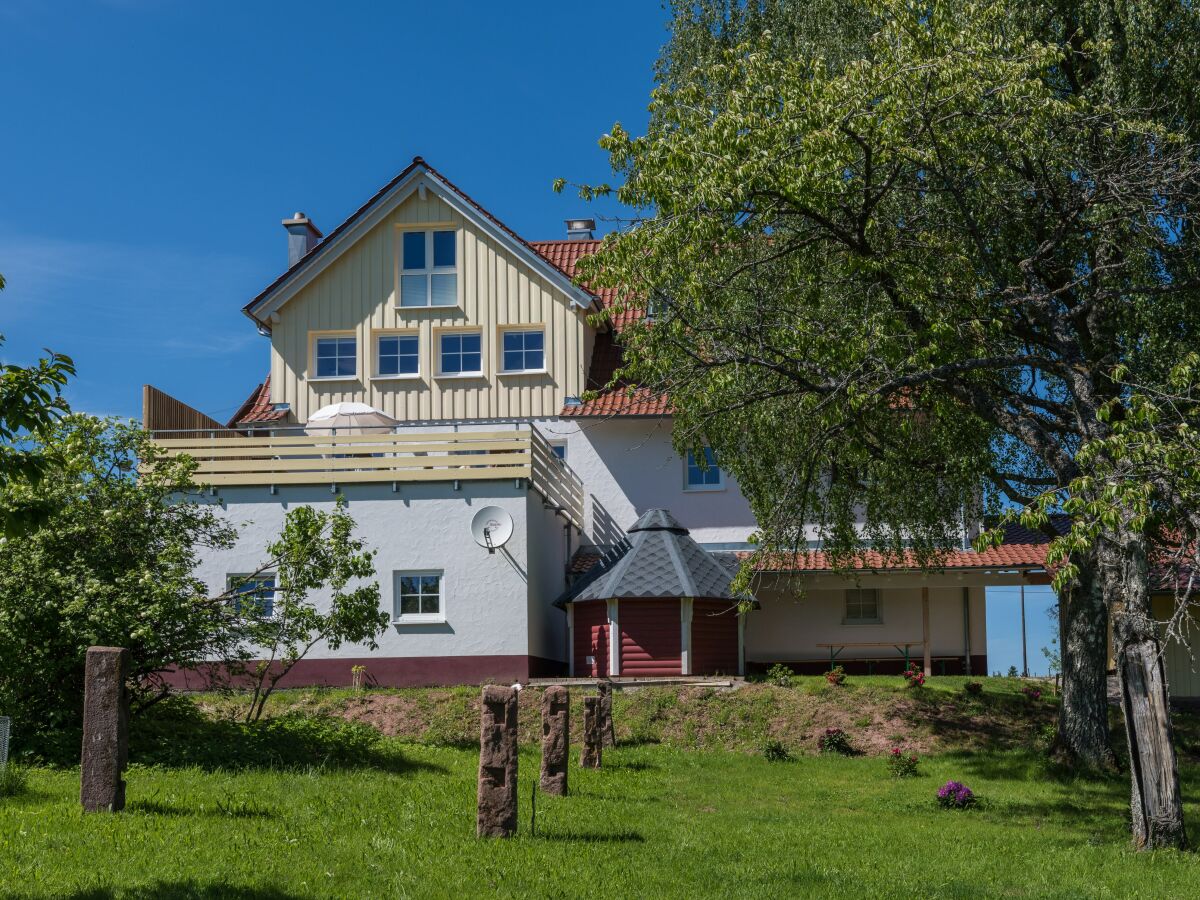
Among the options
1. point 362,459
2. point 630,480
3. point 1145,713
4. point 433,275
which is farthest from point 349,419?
point 1145,713

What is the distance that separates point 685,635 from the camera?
A: 95.8 ft

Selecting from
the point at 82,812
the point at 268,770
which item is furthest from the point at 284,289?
the point at 82,812

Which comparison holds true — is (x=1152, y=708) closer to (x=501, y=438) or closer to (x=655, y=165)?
(x=655, y=165)

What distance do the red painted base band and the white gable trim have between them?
9.70 meters

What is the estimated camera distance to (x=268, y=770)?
1725 centimetres

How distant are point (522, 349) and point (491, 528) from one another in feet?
22.6

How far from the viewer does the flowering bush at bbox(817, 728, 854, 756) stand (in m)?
23.8

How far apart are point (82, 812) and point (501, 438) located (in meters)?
17.2

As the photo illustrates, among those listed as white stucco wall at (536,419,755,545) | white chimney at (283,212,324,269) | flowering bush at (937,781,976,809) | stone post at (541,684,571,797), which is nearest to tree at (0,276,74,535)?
stone post at (541,684,571,797)

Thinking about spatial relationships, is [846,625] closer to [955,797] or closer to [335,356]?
[335,356]

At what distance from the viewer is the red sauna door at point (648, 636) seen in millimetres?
29234

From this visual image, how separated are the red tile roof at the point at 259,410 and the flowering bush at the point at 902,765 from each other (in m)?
18.8

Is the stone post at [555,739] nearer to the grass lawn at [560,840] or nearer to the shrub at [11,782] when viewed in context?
the grass lawn at [560,840]

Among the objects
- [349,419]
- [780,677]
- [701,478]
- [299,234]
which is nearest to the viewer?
[780,677]
